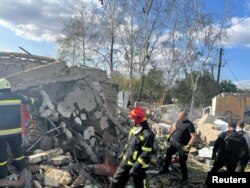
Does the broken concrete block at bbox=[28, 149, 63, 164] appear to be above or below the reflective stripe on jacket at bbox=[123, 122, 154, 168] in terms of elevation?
below

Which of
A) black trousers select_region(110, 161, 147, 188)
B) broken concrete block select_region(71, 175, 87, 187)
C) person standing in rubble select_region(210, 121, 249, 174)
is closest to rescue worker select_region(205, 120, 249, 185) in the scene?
person standing in rubble select_region(210, 121, 249, 174)

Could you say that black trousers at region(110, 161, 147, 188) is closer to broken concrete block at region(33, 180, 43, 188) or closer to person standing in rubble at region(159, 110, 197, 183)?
broken concrete block at region(33, 180, 43, 188)

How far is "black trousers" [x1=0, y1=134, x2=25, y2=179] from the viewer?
577cm

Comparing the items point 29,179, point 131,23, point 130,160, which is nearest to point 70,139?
point 29,179

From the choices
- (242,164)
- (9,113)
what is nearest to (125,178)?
(9,113)

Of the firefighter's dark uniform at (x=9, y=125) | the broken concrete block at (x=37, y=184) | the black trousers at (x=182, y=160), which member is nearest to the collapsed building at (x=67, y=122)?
the broken concrete block at (x=37, y=184)

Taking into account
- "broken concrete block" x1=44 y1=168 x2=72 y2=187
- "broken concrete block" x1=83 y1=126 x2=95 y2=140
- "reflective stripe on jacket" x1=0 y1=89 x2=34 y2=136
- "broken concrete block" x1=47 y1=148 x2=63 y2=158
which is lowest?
"broken concrete block" x1=44 y1=168 x2=72 y2=187

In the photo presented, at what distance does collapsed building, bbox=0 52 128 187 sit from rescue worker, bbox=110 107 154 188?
1080 millimetres

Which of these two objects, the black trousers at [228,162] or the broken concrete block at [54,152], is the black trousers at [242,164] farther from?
the broken concrete block at [54,152]

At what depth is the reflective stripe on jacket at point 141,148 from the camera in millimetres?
5281

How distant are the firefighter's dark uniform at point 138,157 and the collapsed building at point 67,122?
1.05 metres

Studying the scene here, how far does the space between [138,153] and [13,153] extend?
2334 mm

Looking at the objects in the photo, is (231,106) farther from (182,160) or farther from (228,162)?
(228,162)

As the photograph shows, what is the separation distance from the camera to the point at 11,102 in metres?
5.81
